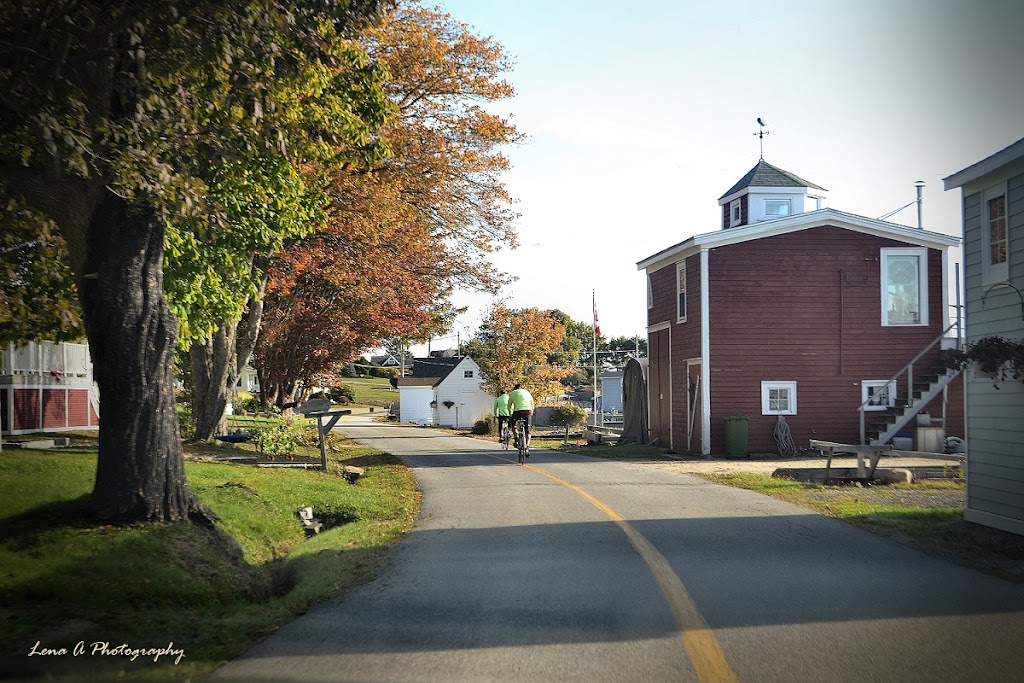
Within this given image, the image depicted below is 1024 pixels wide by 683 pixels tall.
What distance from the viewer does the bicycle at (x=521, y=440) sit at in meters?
24.3

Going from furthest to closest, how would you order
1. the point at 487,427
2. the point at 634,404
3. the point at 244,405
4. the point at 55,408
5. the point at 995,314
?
the point at 487,427 < the point at 244,405 < the point at 634,404 < the point at 55,408 < the point at 995,314

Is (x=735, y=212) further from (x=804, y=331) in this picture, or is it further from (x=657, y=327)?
(x=804, y=331)

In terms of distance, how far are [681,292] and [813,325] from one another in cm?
425

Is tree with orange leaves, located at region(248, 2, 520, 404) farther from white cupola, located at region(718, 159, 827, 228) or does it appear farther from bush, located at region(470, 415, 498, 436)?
bush, located at region(470, 415, 498, 436)

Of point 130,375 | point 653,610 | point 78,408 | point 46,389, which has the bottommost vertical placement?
point 653,610

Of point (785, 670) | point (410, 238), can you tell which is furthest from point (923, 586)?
point (410, 238)

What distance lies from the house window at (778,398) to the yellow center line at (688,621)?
18.1 meters

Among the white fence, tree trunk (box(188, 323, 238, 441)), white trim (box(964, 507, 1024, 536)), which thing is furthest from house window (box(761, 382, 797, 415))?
the white fence

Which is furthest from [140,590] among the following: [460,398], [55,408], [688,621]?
[460,398]

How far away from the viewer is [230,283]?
61.5ft

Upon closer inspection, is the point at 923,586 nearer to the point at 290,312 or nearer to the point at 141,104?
the point at 141,104

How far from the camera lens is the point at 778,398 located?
29.1m

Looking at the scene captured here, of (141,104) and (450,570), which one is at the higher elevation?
(141,104)

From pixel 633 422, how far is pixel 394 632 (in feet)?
97.7
